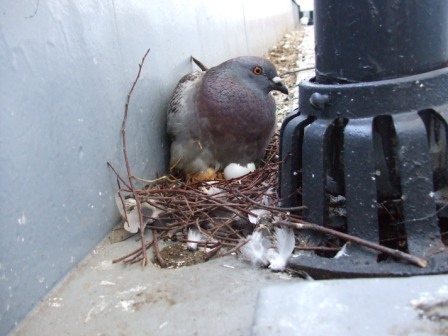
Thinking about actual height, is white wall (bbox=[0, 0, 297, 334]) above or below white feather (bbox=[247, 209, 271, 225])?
above

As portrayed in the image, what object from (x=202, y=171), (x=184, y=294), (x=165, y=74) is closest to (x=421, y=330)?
(x=184, y=294)

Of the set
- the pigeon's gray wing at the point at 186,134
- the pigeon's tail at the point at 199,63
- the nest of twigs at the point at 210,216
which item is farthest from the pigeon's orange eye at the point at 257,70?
the pigeon's tail at the point at 199,63

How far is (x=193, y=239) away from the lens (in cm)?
197

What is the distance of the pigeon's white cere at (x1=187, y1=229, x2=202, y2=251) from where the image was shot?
1.92 m

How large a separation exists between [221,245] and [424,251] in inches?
27.9

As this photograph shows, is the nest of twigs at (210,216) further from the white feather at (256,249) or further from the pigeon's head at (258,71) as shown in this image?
the pigeon's head at (258,71)

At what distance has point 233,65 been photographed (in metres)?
2.78

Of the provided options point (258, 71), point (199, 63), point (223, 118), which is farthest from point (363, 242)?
point (199, 63)

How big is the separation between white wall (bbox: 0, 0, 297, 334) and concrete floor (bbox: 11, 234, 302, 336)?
0.25 ft

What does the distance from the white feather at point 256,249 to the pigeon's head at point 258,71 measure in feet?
3.90

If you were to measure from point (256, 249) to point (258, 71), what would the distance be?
1311mm

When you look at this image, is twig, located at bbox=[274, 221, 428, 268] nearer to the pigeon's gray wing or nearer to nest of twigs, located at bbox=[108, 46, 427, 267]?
nest of twigs, located at bbox=[108, 46, 427, 267]

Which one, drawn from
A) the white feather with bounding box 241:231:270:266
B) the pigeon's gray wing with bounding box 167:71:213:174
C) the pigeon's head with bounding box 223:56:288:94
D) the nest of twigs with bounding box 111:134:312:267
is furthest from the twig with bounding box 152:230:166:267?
the pigeon's head with bounding box 223:56:288:94

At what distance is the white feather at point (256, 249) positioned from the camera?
173 centimetres
